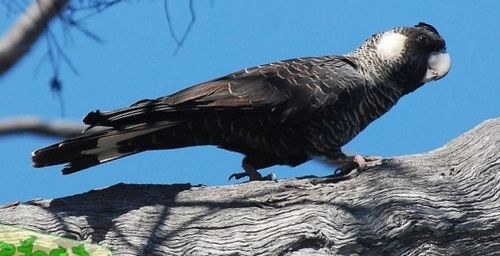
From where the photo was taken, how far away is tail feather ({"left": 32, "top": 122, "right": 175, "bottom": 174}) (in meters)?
3.72

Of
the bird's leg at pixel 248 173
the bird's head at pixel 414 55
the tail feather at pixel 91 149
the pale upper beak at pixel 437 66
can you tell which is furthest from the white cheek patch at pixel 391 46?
the tail feather at pixel 91 149

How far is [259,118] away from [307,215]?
2.46 ft

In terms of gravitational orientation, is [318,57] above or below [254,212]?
above

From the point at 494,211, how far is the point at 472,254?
169mm

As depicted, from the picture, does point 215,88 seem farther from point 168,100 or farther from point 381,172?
point 381,172

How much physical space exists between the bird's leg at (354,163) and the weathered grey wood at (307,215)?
0.42 feet

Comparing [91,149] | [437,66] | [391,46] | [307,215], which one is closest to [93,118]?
[91,149]

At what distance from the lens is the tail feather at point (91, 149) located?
3.72 metres

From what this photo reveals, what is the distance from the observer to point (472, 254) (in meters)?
3.36

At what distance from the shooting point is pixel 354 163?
385 cm

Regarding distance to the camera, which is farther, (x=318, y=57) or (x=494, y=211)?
(x=318, y=57)

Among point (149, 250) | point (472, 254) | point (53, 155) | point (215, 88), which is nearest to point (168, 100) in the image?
point (215, 88)

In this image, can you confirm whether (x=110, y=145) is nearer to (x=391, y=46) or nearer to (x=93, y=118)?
(x=93, y=118)

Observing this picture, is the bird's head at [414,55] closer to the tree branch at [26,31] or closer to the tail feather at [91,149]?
the tail feather at [91,149]
